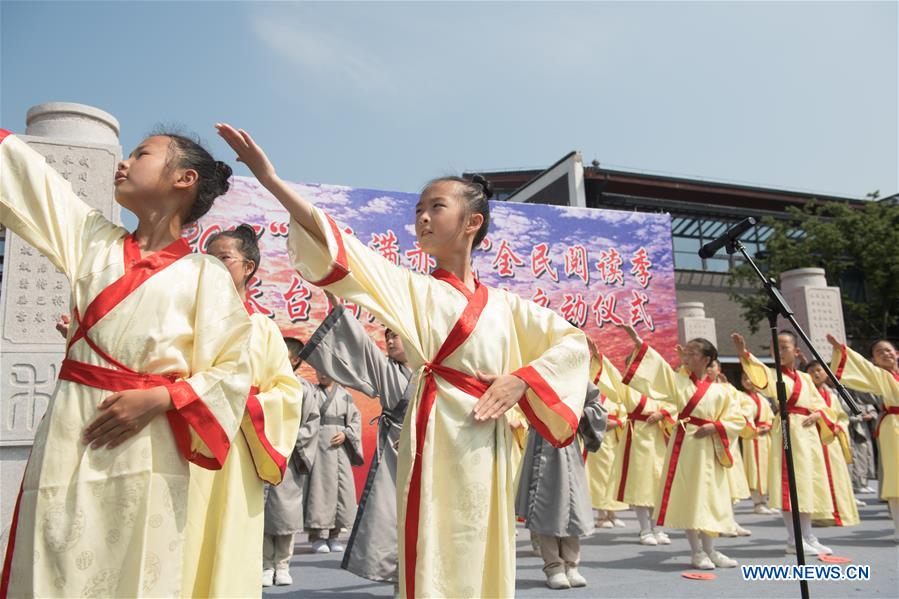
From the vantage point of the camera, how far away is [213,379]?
180cm

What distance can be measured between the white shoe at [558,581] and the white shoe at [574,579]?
0.15ft

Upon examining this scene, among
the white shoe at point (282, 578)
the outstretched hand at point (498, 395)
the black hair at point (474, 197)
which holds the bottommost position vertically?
the white shoe at point (282, 578)

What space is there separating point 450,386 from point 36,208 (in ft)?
4.25

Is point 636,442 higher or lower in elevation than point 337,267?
lower

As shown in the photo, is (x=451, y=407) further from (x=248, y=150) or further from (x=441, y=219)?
(x=248, y=150)

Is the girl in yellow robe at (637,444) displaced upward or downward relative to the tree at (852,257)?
downward

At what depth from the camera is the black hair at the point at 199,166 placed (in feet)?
6.80

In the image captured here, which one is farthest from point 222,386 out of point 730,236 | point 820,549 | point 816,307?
point 816,307

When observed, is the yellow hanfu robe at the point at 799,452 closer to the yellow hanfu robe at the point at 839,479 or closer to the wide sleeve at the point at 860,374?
the yellow hanfu robe at the point at 839,479

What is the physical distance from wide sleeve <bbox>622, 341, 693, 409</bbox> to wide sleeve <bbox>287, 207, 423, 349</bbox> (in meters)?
3.65

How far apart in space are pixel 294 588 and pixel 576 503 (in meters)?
2.04

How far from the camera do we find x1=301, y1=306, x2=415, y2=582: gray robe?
3199 millimetres

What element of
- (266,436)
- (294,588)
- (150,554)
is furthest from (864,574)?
(150,554)

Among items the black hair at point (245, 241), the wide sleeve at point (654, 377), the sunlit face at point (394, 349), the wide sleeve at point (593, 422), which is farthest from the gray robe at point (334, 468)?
the black hair at point (245, 241)
